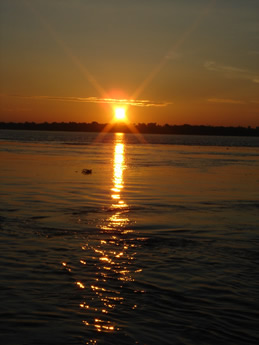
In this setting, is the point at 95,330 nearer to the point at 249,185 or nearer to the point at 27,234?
the point at 27,234

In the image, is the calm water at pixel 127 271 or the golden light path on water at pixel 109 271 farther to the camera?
the golden light path on water at pixel 109 271

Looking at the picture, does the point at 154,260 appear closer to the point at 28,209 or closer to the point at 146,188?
the point at 28,209

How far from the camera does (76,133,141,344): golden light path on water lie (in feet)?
26.8

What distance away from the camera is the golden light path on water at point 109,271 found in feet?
26.8

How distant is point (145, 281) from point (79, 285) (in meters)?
1.33

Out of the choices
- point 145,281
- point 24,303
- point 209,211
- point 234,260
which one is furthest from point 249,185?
point 24,303

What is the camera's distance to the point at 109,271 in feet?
35.6

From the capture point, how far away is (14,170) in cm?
3572

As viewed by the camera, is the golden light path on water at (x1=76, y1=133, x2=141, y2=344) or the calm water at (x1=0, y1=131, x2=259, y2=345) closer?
the calm water at (x1=0, y1=131, x2=259, y2=345)

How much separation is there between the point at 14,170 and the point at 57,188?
10553mm

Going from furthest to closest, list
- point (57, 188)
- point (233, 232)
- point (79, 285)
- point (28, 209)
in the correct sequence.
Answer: point (57, 188)
point (28, 209)
point (233, 232)
point (79, 285)

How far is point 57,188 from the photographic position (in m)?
26.1

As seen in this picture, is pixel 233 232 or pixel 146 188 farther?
pixel 146 188

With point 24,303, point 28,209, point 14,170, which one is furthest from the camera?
point 14,170
